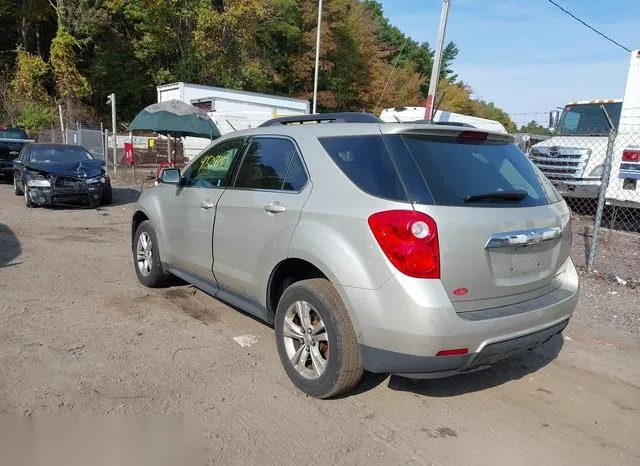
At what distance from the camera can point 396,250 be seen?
2873mm

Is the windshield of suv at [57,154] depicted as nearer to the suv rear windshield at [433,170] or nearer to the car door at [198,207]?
the car door at [198,207]

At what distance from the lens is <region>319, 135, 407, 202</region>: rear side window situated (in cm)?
301

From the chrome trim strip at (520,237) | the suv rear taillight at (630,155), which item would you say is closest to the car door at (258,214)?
the chrome trim strip at (520,237)

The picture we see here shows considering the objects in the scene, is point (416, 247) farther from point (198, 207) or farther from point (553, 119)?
point (553, 119)

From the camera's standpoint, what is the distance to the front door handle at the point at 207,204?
441cm

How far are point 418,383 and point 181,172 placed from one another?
2.97m

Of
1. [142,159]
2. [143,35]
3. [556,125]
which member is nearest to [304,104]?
[142,159]

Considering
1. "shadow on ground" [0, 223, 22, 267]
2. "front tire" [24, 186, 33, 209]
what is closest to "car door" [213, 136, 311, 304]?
"shadow on ground" [0, 223, 22, 267]

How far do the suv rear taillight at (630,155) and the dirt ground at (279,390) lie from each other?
5.25 m

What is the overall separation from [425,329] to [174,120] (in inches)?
478

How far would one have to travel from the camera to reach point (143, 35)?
114ft

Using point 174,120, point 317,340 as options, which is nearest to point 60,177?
point 174,120

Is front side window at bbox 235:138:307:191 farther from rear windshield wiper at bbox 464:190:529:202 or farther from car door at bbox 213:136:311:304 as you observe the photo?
rear windshield wiper at bbox 464:190:529:202

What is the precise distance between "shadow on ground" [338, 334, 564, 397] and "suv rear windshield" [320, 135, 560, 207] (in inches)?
53.3
